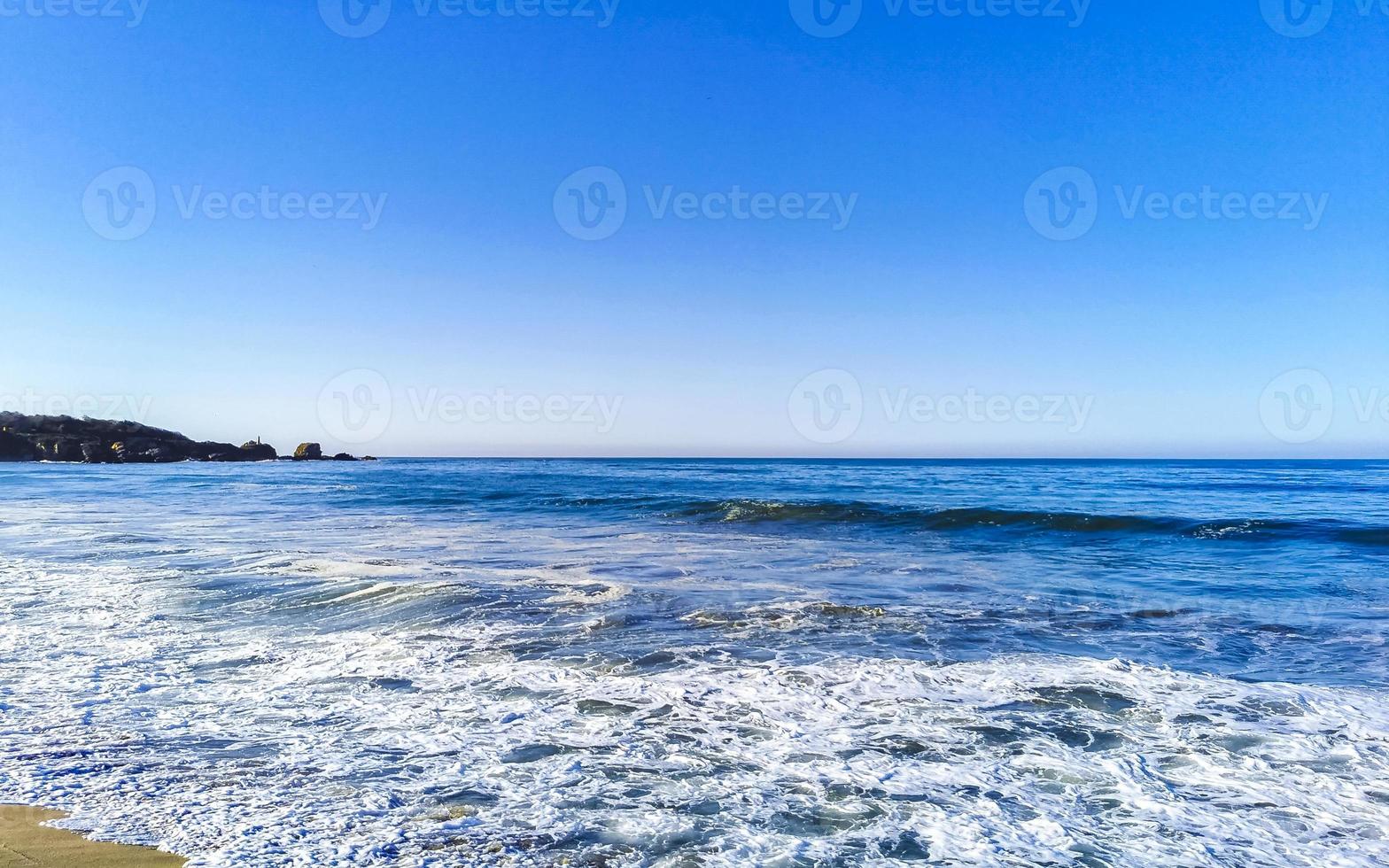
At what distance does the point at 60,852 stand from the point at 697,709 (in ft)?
12.2

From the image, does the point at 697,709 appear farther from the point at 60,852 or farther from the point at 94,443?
the point at 94,443

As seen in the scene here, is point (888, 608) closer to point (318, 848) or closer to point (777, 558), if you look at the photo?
point (777, 558)

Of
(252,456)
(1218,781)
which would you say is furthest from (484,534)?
(252,456)

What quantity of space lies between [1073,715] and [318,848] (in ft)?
16.9

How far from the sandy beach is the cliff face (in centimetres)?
9552

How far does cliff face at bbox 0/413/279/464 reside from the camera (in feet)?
263

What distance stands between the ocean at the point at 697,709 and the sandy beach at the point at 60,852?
0.39 ft

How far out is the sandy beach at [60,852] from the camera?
3342 millimetres

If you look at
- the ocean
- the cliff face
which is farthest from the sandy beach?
the cliff face

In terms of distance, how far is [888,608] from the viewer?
938 cm

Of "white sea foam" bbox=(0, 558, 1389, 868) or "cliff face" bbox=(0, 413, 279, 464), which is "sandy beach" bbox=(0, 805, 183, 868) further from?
"cliff face" bbox=(0, 413, 279, 464)

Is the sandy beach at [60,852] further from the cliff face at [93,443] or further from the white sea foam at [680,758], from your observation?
the cliff face at [93,443]

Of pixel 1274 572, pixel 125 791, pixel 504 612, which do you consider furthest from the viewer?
pixel 1274 572

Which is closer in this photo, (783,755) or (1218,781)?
(1218,781)
